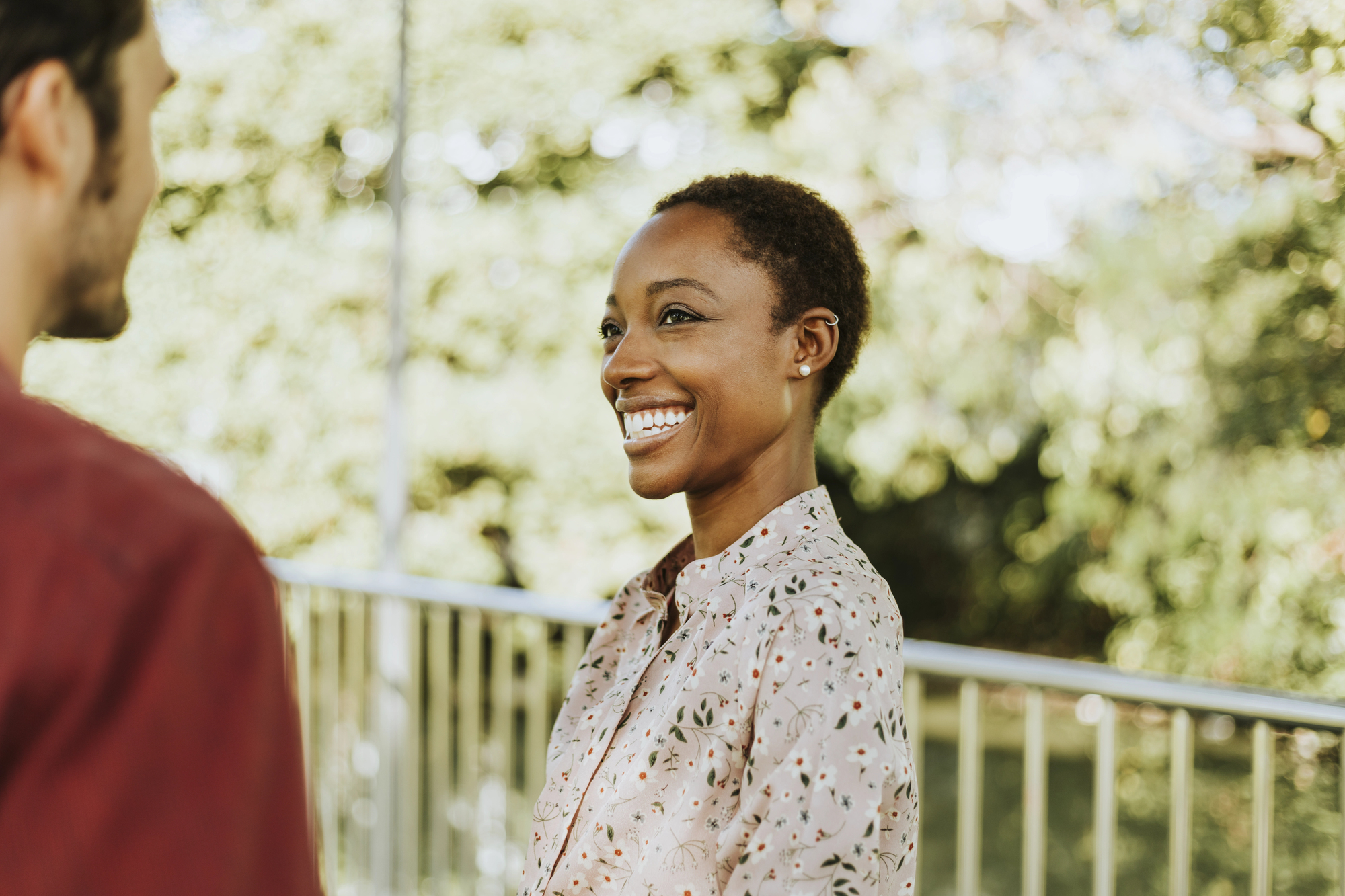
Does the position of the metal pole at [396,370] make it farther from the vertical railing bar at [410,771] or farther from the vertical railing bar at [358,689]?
the vertical railing bar at [410,771]

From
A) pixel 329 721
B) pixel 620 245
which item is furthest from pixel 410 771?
pixel 620 245

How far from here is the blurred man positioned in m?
0.47

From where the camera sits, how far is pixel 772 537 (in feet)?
4.38

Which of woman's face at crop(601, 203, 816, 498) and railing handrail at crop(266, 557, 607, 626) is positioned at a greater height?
woman's face at crop(601, 203, 816, 498)

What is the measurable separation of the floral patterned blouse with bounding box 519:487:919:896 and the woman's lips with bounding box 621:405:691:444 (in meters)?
0.17

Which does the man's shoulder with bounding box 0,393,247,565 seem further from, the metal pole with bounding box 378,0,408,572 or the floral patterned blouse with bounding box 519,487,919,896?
the metal pole with bounding box 378,0,408,572

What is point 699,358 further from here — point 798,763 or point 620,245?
point 620,245

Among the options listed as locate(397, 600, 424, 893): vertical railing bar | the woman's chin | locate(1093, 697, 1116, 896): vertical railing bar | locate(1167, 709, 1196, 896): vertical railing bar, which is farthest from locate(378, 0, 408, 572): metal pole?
the woman's chin

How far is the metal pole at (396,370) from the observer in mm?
4973

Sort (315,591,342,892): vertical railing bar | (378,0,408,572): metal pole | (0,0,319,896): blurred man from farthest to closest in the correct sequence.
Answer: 1. (378,0,408,572): metal pole
2. (315,591,342,892): vertical railing bar
3. (0,0,319,896): blurred man

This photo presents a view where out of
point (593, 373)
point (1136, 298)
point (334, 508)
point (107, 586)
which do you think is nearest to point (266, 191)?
point (334, 508)

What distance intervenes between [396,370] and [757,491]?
4510 mm

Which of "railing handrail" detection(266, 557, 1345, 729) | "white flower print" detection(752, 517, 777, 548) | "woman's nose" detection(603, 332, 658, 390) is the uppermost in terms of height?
"woman's nose" detection(603, 332, 658, 390)

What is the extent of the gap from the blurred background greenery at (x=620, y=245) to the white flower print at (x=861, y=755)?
6.27 meters
